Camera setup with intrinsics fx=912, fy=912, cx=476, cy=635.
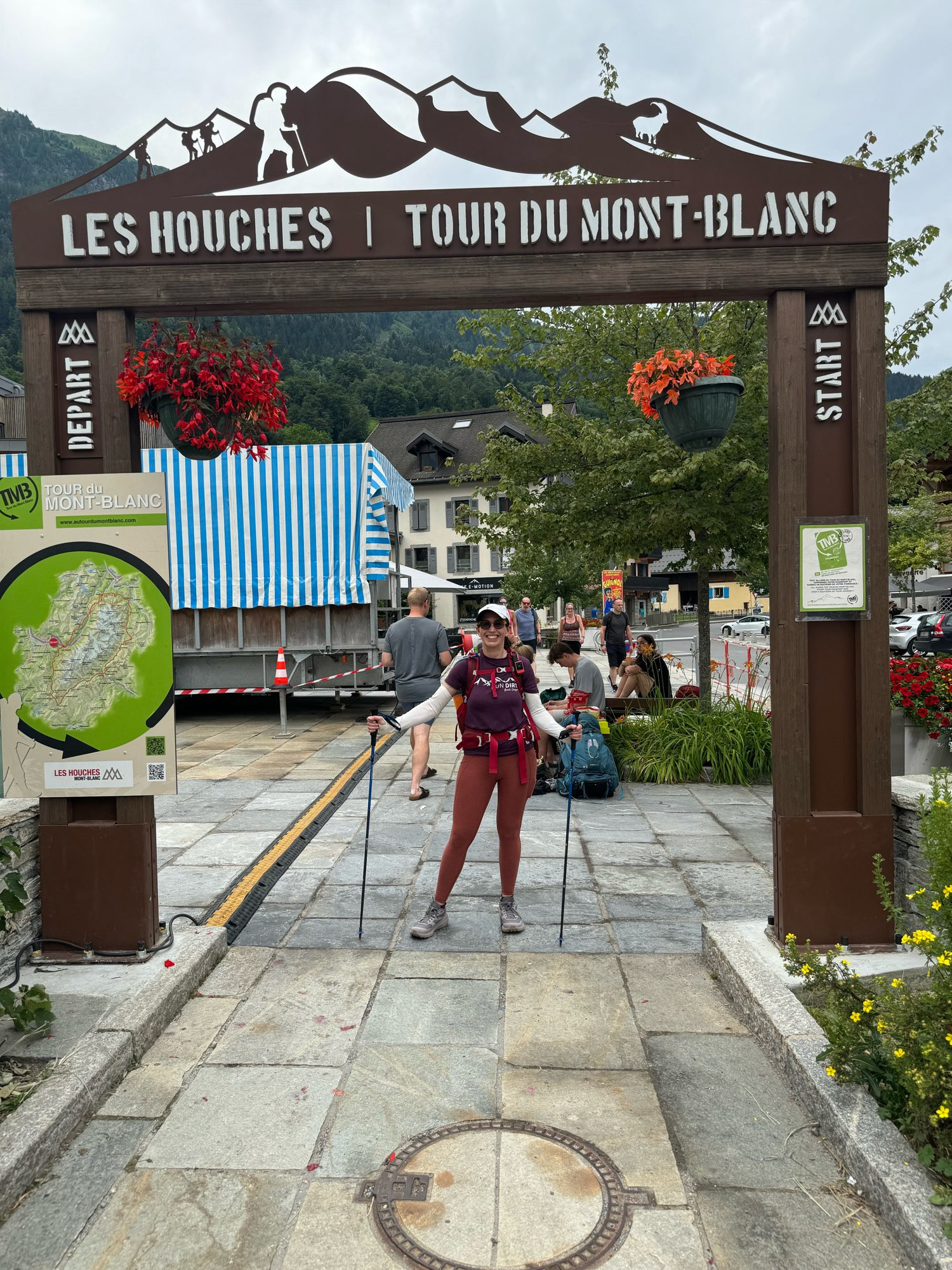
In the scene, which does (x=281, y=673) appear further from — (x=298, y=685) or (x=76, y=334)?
(x=76, y=334)

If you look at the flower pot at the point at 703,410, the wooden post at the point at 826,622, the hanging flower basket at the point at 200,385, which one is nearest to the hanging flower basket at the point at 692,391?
the flower pot at the point at 703,410

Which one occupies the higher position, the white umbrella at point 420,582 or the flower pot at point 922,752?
the white umbrella at point 420,582

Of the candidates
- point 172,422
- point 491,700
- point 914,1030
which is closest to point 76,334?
point 172,422

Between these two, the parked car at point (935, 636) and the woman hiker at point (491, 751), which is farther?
the parked car at point (935, 636)

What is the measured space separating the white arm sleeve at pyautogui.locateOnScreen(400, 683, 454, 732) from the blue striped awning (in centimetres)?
838

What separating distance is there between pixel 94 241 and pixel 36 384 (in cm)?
73

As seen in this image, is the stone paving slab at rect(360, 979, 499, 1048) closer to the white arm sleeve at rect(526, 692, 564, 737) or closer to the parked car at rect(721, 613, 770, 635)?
the white arm sleeve at rect(526, 692, 564, 737)

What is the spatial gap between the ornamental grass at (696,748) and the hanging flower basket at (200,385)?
18.6 ft

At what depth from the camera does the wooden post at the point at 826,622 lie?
4.25m

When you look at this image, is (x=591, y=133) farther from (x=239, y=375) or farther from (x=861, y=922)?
(x=861, y=922)

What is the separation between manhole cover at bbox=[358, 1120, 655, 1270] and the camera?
2.49m

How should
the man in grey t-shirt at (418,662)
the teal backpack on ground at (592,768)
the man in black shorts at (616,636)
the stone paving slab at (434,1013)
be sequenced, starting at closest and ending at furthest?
the stone paving slab at (434,1013) → the teal backpack on ground at (592,768) → the man in grey t-shirt at (418,662) → the man in black shorts at (616,636)

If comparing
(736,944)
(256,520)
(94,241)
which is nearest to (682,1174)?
(736,944)

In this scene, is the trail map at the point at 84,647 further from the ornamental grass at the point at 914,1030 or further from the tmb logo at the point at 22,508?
the ornamental grass at the point at 914,1030
